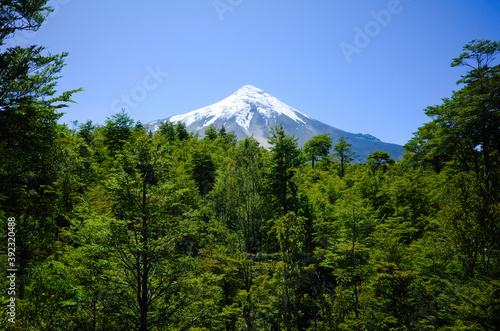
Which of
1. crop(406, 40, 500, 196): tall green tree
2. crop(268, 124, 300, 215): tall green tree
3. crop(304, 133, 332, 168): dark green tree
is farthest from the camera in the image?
crop(304, 133, 332, 168): dark green tree

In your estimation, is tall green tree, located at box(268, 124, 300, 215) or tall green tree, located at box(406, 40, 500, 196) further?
tall green tree, located at box(268, 124, 300, 215)

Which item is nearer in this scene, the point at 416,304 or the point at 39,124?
the point at 39,124

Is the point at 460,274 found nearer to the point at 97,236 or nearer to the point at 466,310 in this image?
the point at 466,310

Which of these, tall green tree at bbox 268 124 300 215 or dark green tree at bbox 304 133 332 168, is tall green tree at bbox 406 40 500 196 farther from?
dark green tree at bbox 304 133 332 168

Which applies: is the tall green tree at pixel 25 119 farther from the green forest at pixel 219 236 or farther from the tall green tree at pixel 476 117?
the tall green tree at pixel 476 117

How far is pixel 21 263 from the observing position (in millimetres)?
12391

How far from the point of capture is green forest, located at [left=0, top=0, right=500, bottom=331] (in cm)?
704

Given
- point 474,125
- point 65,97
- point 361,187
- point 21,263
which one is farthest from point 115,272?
point 474,125

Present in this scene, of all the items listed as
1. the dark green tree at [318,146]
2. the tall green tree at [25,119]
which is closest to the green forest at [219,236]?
the tall green tree at [25,119]

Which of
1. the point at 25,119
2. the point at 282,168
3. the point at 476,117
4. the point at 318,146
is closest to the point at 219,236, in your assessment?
the point at 282,168

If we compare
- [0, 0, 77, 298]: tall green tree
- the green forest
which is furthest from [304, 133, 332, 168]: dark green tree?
[0, 0, 77, 298]: tall green tree

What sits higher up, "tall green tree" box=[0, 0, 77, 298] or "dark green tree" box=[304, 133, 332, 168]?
"dark green tree" box=[304, 133, 332, 168]

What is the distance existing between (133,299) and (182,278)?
184 cm

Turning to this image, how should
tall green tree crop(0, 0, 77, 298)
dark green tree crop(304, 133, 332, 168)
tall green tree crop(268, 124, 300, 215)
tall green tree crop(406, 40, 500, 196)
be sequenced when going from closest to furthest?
tall green tree crop(0, 0, 77, 298) → tall green tree crop(406, 40, 500, 196) → tall green tree crop(268, 124, 300, 215) → dark green tree crop(304, 133, 332, 168)
